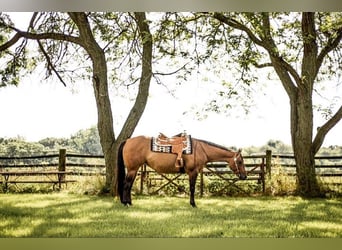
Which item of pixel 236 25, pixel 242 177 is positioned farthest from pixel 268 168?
pixel 236 25

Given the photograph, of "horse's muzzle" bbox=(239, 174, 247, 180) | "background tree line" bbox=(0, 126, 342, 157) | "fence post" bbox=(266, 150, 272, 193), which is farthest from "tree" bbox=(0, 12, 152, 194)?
"fence post" bbox=(266, 150, 272, 193)

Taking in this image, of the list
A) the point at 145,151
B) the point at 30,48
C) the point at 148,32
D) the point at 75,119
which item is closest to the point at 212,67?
the point at 148,32

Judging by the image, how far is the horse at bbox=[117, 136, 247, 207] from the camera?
4691 mm

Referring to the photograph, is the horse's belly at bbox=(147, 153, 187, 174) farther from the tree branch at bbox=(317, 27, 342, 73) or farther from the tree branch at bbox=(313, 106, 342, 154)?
the tree branch at bbox=(317, 27, 342, 73)

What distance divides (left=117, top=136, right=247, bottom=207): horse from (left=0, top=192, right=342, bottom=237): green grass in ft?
0.54

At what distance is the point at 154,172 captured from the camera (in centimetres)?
476

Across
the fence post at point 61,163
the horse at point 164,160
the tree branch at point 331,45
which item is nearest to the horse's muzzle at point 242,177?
the horse at point 164,160

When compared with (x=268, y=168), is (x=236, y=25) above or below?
above

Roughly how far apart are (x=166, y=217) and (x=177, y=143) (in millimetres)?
679

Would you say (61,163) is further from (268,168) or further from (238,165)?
(268,168)

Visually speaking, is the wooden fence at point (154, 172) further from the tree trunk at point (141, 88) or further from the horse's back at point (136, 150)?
the tree trunk at point (141, 88)

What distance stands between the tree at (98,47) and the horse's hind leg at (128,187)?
12 cm

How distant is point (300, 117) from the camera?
4.71m

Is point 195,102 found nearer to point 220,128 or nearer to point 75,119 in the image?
point 220,128
